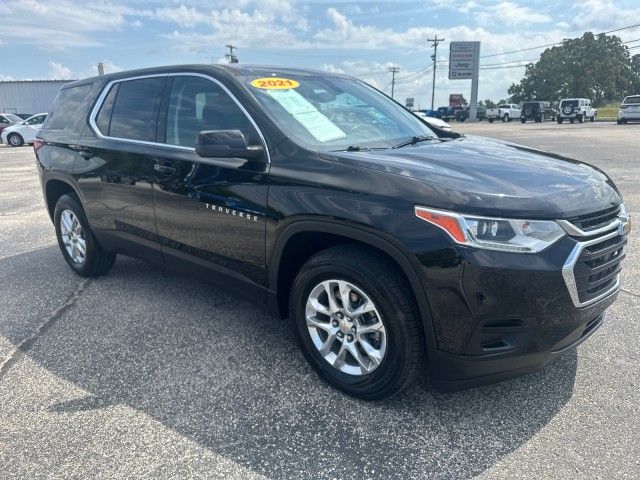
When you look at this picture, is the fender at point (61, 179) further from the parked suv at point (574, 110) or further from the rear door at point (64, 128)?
the parked suv at point (574, 110)

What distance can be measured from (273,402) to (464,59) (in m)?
73.2

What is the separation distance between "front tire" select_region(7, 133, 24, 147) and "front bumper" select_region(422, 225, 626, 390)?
29881 millimetres

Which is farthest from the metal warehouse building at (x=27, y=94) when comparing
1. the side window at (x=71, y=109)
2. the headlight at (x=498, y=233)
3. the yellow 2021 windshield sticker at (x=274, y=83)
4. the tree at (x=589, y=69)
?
the tree at (x=589, y=69)

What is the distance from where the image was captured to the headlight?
2.29 m

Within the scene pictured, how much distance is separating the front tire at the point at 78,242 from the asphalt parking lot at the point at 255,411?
2.59ft

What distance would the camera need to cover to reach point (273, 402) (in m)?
2.86

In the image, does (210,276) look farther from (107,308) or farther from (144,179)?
(107,308)

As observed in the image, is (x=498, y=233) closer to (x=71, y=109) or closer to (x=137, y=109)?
(x=137, y=109)

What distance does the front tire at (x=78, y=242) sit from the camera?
473 cm

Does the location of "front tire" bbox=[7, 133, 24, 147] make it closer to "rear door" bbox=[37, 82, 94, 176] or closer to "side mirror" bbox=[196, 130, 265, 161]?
"rear door" bbox=[37, 82, 94, 176]

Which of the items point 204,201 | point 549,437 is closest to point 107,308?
point 204,201

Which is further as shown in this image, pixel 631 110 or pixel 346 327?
pixel 631 110

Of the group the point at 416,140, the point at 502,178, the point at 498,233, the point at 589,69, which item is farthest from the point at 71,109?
the point at 589,69

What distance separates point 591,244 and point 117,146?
3.44 meters
